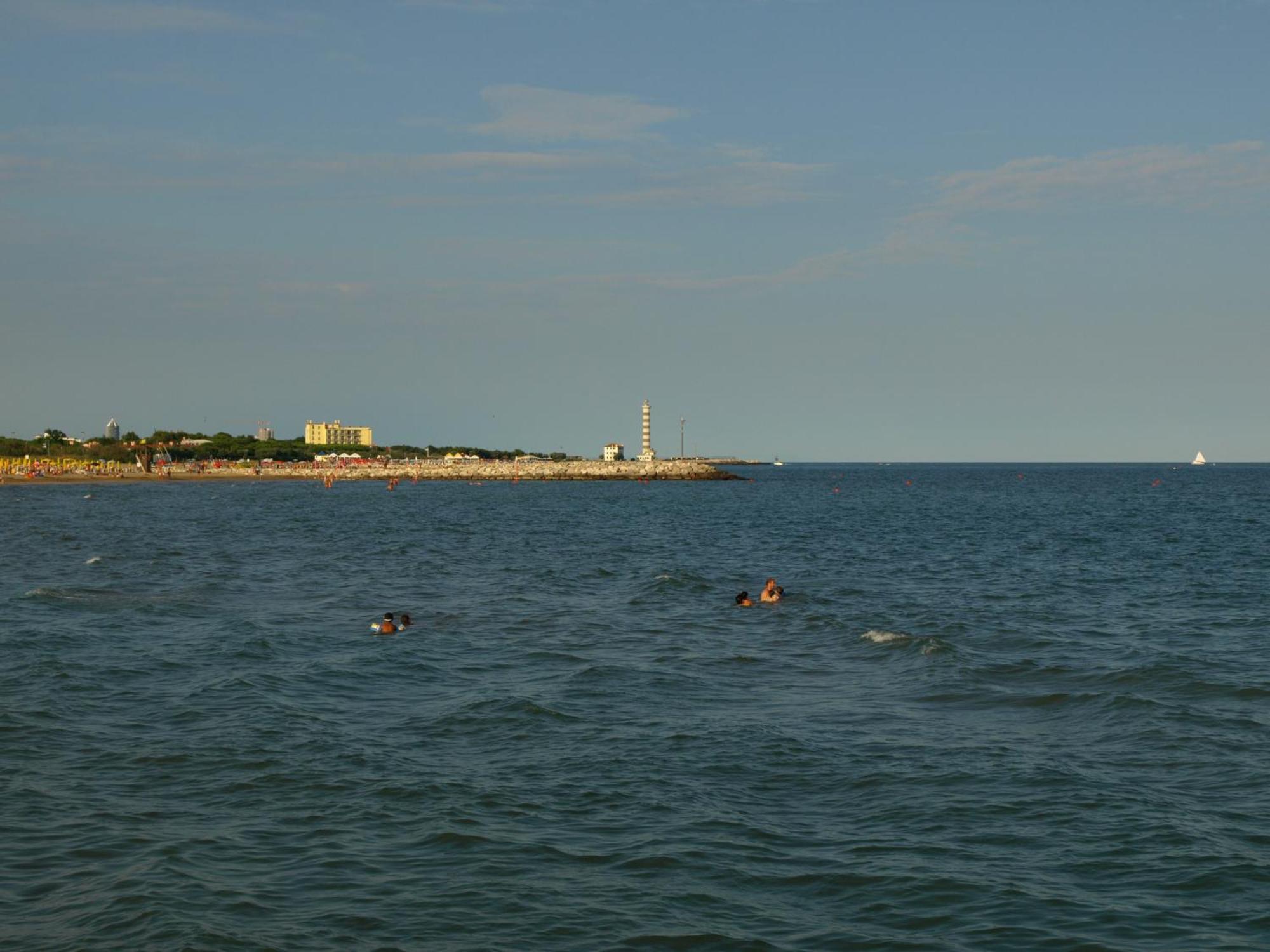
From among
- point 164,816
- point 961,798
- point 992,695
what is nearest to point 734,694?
point 992,695

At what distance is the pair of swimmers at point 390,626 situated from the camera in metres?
31.1

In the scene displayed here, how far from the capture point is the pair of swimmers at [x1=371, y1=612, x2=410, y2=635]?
31078 mm

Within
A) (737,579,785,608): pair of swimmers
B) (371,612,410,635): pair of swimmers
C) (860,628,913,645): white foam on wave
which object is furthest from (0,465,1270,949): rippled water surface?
(737,579,785,608): pair of swimmers

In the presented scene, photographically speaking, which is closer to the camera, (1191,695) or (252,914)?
(252,914)

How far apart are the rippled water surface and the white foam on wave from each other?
0.13 metres

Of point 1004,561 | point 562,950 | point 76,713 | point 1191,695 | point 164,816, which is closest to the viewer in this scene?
point 562,950

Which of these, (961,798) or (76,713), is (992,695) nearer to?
(961,798)

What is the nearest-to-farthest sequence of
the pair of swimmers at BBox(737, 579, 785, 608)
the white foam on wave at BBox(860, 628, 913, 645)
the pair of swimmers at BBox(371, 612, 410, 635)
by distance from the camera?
the white foam on wave at BBox(860, 628, 913, 645) < the pair of swimmers at BBox(371, 612, 410, 635) < the pair of swimmers at BBox(737, 579, 785, 608)

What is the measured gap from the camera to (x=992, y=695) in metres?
23.1

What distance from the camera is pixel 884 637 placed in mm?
30234

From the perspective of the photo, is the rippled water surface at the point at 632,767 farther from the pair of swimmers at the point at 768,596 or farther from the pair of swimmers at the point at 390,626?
the pair of swimmers at the point at 768,596

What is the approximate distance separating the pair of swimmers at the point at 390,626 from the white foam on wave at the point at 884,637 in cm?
1279

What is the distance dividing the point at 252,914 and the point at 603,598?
27.9m

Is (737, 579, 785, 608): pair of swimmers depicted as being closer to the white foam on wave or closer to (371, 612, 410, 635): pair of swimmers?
the white foam on wave
